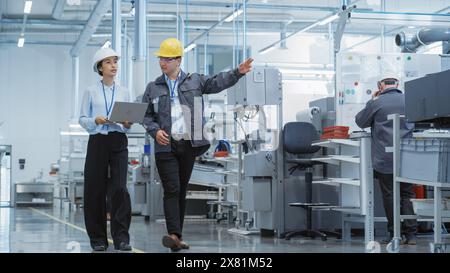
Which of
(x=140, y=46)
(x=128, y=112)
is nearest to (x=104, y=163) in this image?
(x=128, y=112)

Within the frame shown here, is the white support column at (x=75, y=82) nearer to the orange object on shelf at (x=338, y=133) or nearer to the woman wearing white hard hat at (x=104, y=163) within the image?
the orange object on shelf at (x=338, y=133)

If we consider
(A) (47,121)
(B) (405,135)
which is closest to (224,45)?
(A) (47,121)

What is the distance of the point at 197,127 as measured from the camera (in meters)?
5.15

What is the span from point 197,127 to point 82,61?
14.3m

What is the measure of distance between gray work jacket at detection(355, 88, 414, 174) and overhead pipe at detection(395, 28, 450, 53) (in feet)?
6.29

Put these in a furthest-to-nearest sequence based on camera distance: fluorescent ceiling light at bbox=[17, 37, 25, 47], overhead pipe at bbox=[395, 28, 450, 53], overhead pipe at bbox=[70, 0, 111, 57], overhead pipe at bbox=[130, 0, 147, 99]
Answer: fluorescent ceiling light at bbox=[17, 37, 25, 47] → overhead pipe at bbox=[70, 0, 111, 57] → overhead pipe at bbox=[130, 0, 147, 99] → overhead pipe at bbox=[395, 28, 450, 53]

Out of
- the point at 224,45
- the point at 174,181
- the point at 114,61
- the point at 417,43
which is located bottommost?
the point at 174,181

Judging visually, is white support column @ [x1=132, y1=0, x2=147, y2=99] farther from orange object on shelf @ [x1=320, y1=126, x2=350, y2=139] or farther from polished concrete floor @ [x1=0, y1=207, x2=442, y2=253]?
orange object on shelf @ [x1=320, y1=126, x2=350, y2=139]

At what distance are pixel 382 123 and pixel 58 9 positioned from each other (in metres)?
10.6

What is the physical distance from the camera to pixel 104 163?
508cm

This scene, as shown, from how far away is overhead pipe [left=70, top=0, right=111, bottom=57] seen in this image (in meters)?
13.6

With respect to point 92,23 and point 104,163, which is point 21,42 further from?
point 104,163

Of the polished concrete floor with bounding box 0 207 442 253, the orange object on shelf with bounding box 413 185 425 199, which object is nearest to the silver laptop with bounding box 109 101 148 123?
the polished concrete floor with bounding box 0 207 442 253
